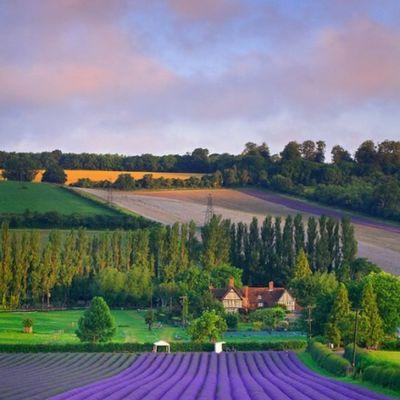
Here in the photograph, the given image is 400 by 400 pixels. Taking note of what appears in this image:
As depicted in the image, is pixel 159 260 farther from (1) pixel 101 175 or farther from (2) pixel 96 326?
(1) pixel 101 175

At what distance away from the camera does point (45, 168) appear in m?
158

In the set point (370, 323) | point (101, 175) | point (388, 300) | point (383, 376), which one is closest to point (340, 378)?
point (383, 376)

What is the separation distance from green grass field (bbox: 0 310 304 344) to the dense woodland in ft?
192

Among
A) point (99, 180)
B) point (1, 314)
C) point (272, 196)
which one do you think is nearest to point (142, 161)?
point (99, 180)

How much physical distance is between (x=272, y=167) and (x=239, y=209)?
2940 centimetres

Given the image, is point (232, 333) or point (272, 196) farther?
point (272, 196)

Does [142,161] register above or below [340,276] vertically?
above

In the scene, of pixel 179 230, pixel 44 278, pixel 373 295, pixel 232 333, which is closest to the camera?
pixel 373 295

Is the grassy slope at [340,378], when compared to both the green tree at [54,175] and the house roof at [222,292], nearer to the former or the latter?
the house roof at [222,292]

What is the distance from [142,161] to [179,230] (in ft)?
165

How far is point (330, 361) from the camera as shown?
4656cm

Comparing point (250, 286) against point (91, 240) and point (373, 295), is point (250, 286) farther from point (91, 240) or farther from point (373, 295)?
point (373, 295)

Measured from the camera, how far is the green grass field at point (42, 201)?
12644 cm

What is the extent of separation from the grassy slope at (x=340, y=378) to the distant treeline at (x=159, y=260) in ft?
123
